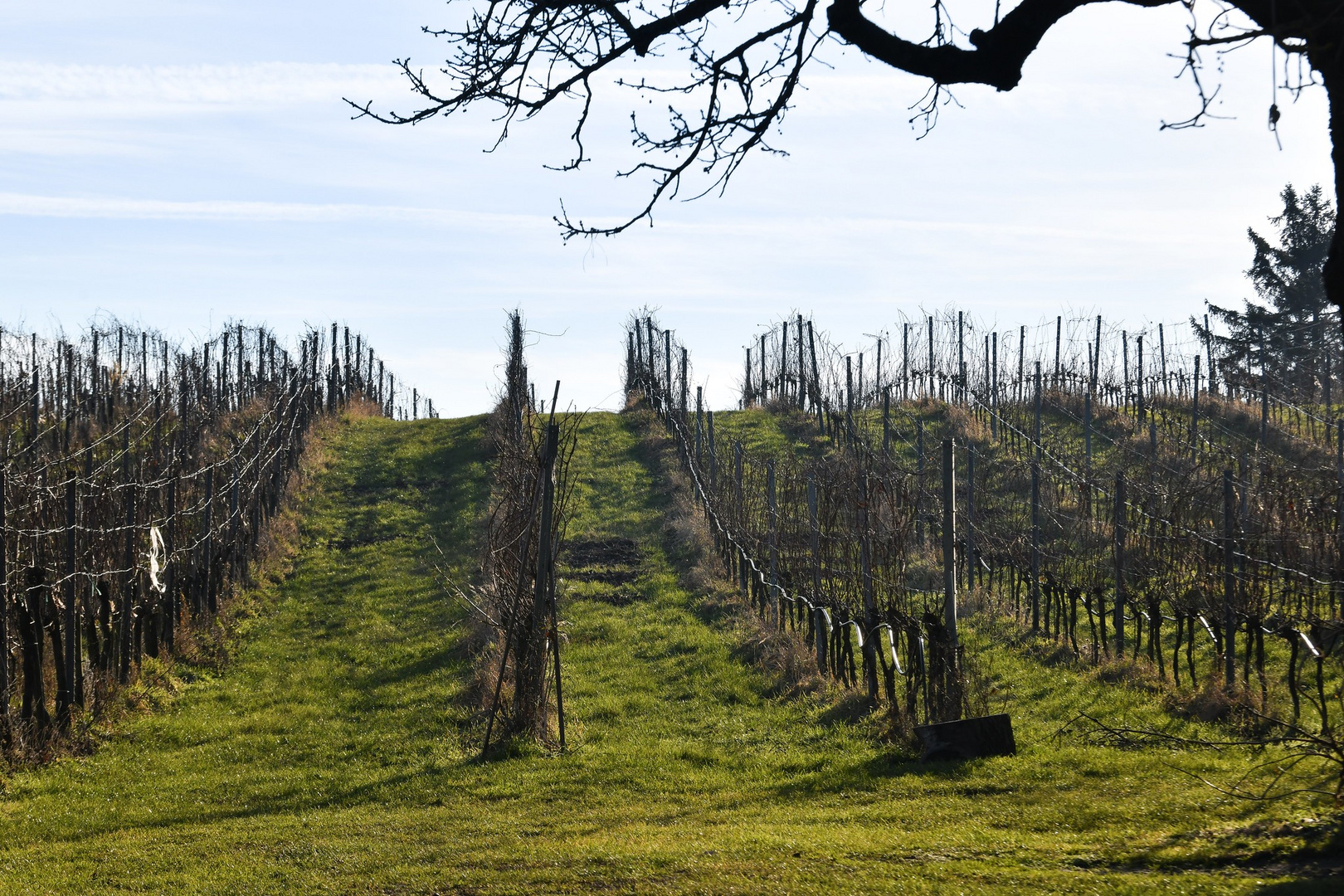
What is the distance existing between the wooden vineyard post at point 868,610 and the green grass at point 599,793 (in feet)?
1.25

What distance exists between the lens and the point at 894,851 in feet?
16.9

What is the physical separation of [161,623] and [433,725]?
4.17 m

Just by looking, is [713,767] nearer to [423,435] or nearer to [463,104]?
[463,104]

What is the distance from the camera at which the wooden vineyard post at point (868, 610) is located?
902cm

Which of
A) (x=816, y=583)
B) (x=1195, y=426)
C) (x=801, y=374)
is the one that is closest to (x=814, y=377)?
(x=801, y=374)

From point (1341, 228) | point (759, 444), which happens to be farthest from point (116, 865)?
point (759, 444)

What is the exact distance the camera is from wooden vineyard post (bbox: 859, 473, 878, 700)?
9.02 metres

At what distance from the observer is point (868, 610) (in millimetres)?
9617

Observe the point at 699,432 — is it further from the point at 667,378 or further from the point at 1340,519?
the point at 1340,519

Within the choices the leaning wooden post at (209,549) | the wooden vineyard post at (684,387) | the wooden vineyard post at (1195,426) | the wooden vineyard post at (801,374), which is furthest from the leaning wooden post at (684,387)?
the leaning wooden post at (209,549)

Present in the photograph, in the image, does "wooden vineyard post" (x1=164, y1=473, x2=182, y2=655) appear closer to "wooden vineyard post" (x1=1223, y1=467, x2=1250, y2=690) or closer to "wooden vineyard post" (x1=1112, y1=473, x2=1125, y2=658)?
"wooden vineyard post" (x1=1112, y1=473, x2=1125, y2=658)

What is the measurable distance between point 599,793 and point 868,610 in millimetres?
3164

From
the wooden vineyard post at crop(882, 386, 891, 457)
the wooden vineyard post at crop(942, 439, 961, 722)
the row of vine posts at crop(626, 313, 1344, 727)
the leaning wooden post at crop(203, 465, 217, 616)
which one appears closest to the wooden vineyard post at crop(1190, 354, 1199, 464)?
the row of vine posts at crop(626, 313, 1344, 727)

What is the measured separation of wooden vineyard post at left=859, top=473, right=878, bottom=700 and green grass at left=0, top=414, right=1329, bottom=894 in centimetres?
38
